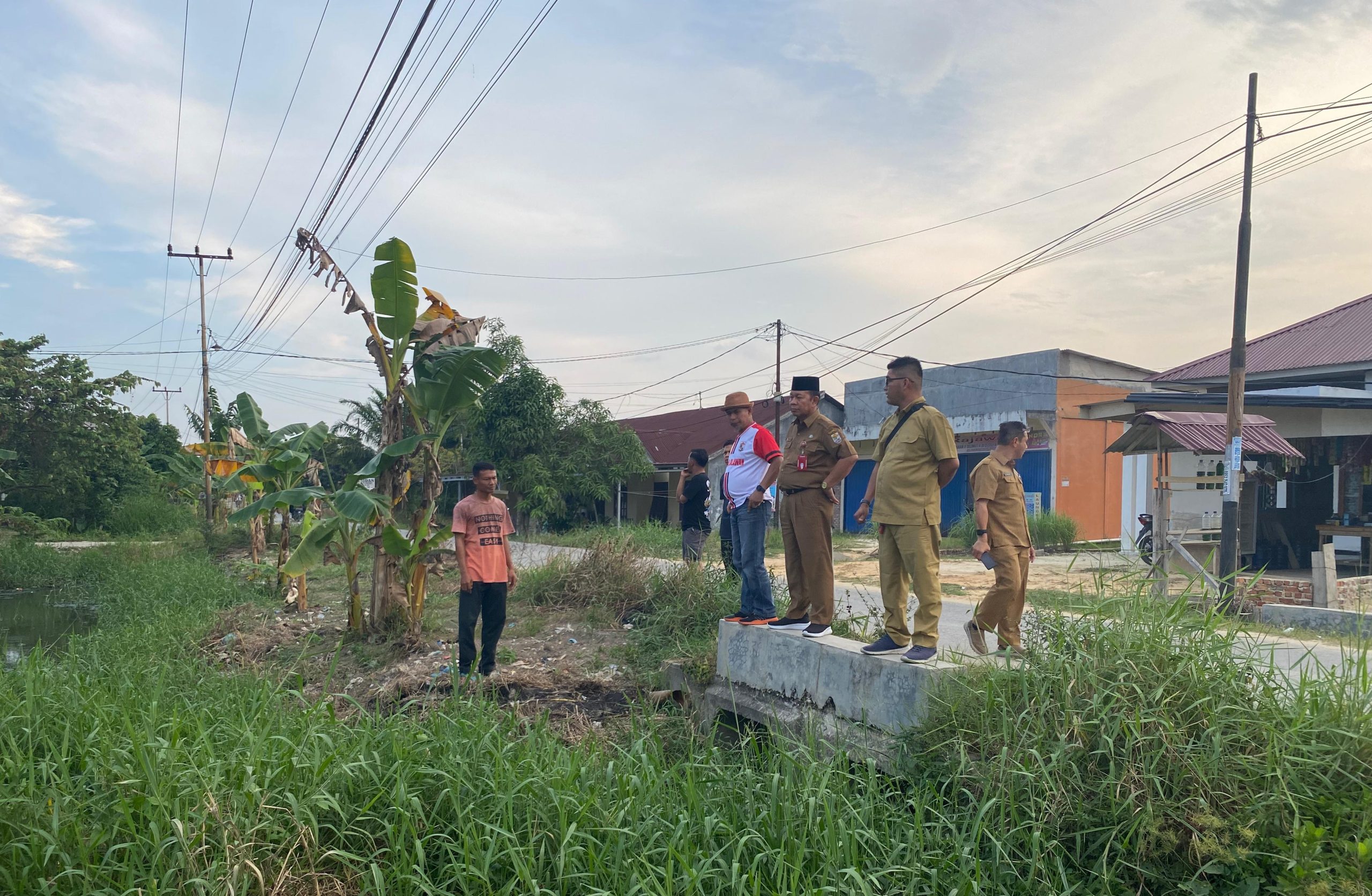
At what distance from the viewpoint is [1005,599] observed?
5062 millimetres

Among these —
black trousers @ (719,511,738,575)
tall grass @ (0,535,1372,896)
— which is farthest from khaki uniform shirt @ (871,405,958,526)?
black trousers @ (719,511,738,575)

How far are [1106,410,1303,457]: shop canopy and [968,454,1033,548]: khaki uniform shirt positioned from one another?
5.89 m

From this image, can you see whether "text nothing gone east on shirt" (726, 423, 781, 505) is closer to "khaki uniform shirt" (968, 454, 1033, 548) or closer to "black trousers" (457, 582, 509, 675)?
"khaki uniform shirt" (968, 454, 1033, 548)

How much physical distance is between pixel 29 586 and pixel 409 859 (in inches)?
759

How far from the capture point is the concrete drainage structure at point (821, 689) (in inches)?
177

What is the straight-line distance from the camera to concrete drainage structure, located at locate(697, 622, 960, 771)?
14.8 feet

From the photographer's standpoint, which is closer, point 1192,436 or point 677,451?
point 1192,436

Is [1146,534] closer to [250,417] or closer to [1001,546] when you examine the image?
[1001,546]

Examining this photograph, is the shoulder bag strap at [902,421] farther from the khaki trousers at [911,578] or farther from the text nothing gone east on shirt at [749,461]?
the text nothing gone east on shirt at [749,461]

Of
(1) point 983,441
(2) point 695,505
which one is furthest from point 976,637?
(1) point 983,441

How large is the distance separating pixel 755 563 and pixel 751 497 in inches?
18.8

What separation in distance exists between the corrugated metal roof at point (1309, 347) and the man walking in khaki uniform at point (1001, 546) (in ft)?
38.4

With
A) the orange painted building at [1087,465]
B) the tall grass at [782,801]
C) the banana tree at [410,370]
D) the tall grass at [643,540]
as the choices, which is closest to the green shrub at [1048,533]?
the orange painted building at [1087,465]

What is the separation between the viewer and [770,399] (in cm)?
2834
